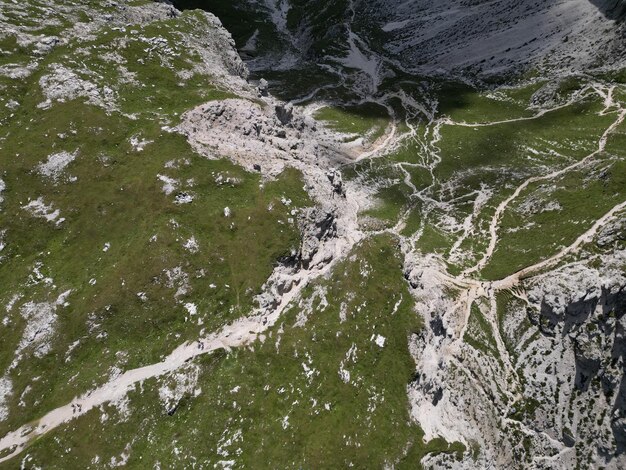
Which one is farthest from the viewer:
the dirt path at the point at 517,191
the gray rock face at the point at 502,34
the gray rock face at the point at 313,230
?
the gray rock face at the point at 502,34

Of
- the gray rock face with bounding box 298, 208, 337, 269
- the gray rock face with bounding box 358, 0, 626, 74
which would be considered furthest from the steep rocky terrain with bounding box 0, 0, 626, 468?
the gray rock face with bounding box 358, 0, 626, 74

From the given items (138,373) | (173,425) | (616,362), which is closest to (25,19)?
(138,373)

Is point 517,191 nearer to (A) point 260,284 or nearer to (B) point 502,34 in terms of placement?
(A) point 260,284

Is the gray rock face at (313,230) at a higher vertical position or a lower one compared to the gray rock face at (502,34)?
lower

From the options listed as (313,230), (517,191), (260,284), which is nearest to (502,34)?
(517,191)

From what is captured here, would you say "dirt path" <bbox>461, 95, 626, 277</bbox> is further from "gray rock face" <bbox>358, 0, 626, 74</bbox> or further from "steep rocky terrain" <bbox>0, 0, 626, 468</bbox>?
"gray rock face" <bbox>358, 0, 626, 74</bbox>

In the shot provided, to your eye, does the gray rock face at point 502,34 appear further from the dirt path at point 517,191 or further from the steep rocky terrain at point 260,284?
the steep rocky terrain at point 260,284

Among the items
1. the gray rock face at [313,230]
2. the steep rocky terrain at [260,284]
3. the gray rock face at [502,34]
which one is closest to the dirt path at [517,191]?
the steep rocky terrain at [260,284]

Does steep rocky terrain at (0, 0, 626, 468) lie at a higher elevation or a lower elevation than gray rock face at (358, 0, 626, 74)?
lower

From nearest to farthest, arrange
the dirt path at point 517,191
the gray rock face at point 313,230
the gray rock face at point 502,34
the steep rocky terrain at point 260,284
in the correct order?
the steep rocky terrain at point 260,284 → the gray rock face at point 313,230 → the dirt path at point 517,191 → the gray rock face at point 502,34

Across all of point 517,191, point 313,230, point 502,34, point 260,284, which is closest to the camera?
point 260,284
